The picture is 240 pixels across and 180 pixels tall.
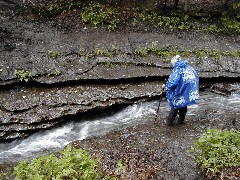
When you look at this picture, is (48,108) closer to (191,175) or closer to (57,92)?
(57,92)

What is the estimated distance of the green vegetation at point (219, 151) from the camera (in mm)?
6668

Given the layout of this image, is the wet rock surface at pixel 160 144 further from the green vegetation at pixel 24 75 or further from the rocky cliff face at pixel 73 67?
the green vegetation at pixel 24 75

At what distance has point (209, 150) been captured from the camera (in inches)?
274

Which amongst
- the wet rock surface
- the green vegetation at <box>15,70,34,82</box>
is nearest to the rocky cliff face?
the green vegetation at <box>15,70,34,82</box>

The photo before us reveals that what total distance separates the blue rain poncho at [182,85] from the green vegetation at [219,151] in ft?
7.32

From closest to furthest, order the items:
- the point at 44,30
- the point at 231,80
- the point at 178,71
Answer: the point at 178,71 → the point at 231,80 → the point at 44,30

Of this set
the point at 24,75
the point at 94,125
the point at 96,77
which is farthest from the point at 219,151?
the point at 24,75

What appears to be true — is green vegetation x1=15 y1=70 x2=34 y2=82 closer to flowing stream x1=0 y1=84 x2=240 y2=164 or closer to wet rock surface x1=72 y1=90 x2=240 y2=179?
flowing stream x1=0 y1=84 x2=240 y2=164

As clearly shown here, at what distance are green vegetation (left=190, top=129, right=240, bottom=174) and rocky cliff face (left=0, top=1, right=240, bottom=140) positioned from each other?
4.31 meters

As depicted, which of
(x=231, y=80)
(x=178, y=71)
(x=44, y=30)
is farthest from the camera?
(x=44, y=30)

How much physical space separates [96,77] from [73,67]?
942 mm

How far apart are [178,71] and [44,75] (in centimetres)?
456

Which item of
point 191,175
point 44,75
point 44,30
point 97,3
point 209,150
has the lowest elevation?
point 191,175

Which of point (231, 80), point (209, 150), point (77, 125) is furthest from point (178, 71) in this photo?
point (231, 80)
